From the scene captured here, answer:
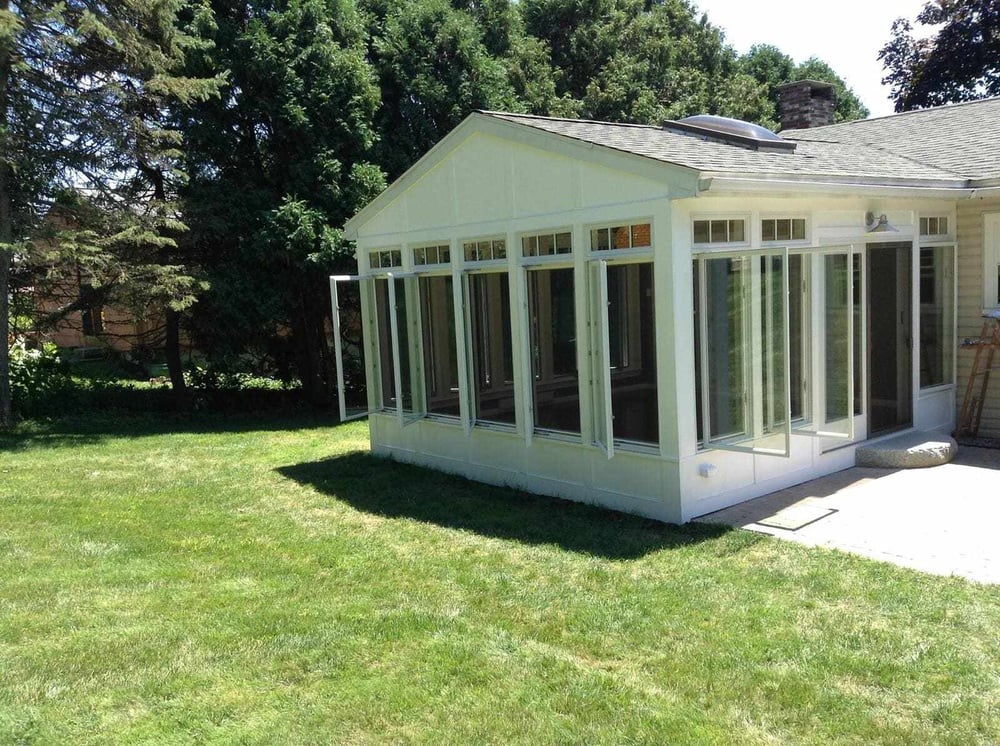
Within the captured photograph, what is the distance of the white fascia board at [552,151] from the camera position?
659 cm

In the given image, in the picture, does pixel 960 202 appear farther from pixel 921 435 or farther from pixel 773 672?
pixel 773 672

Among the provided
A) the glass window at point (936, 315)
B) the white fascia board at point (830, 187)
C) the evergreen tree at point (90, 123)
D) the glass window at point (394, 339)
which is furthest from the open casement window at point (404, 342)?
the glass window at point (936, 315)

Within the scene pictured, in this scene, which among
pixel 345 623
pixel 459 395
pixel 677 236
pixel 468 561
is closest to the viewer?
pixel 345 623

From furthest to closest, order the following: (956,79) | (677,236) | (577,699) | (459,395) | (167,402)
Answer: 1. (956,79)
2. (167,402)
3. (459,395)
4. (677,236)
5. (577,699)

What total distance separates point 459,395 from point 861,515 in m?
4.09

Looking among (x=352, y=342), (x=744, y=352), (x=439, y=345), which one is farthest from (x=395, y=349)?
(x=352, y=342)

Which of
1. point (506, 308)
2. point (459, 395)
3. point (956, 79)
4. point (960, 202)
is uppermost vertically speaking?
point (956, 79)

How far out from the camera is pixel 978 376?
385 inches

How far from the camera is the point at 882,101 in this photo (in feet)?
105

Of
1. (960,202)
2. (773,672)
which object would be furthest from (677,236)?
(960,202)

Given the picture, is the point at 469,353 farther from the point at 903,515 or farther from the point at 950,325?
the point at 950,325

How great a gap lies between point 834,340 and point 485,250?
3407mm

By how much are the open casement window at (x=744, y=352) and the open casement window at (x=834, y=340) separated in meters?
0.69

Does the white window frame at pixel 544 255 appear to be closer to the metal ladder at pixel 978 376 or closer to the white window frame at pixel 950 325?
the white window frame at pixel 950 325
